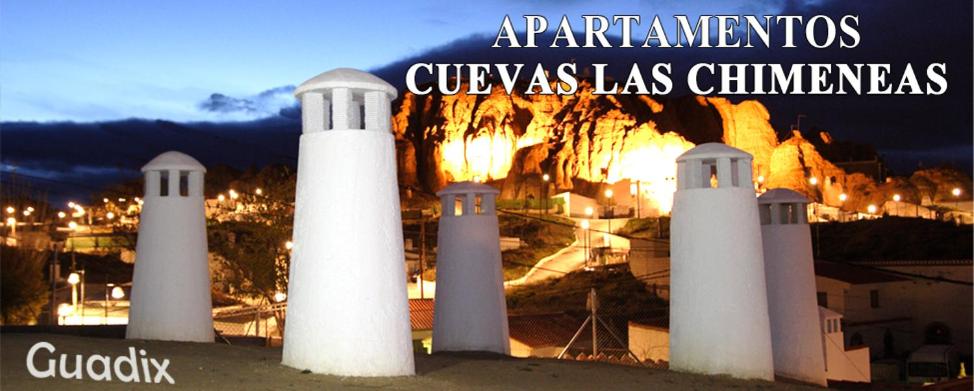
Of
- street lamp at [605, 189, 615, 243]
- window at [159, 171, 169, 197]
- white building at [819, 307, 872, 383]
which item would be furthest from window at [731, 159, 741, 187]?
street lamp at [605, 189, 615, 243]

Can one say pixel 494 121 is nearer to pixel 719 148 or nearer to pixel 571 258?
pixel 571 258

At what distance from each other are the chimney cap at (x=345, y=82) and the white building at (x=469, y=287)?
7.60m

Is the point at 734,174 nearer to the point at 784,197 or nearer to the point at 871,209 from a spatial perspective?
the point at 784,197

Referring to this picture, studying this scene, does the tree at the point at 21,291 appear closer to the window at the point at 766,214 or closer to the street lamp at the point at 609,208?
the window at the point at 766,214

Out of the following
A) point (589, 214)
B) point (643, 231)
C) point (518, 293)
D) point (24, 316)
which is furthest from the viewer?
point (589, 214)

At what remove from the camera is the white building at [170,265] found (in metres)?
14.1

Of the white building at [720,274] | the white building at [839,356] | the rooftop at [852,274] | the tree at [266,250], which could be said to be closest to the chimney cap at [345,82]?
the white building at [720,274]

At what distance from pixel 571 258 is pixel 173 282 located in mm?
42283

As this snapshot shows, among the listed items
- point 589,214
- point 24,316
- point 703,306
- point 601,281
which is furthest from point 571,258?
point 703,306

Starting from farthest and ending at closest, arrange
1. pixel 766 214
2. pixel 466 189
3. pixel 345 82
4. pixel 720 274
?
pixel 766 214 → pixel 466 189 → pixel 720 274 → pixel 345 82

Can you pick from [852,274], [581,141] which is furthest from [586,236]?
[581,141]

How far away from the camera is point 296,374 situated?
10133 millimetres

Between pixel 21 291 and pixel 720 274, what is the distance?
2144cm

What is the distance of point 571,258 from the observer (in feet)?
182
